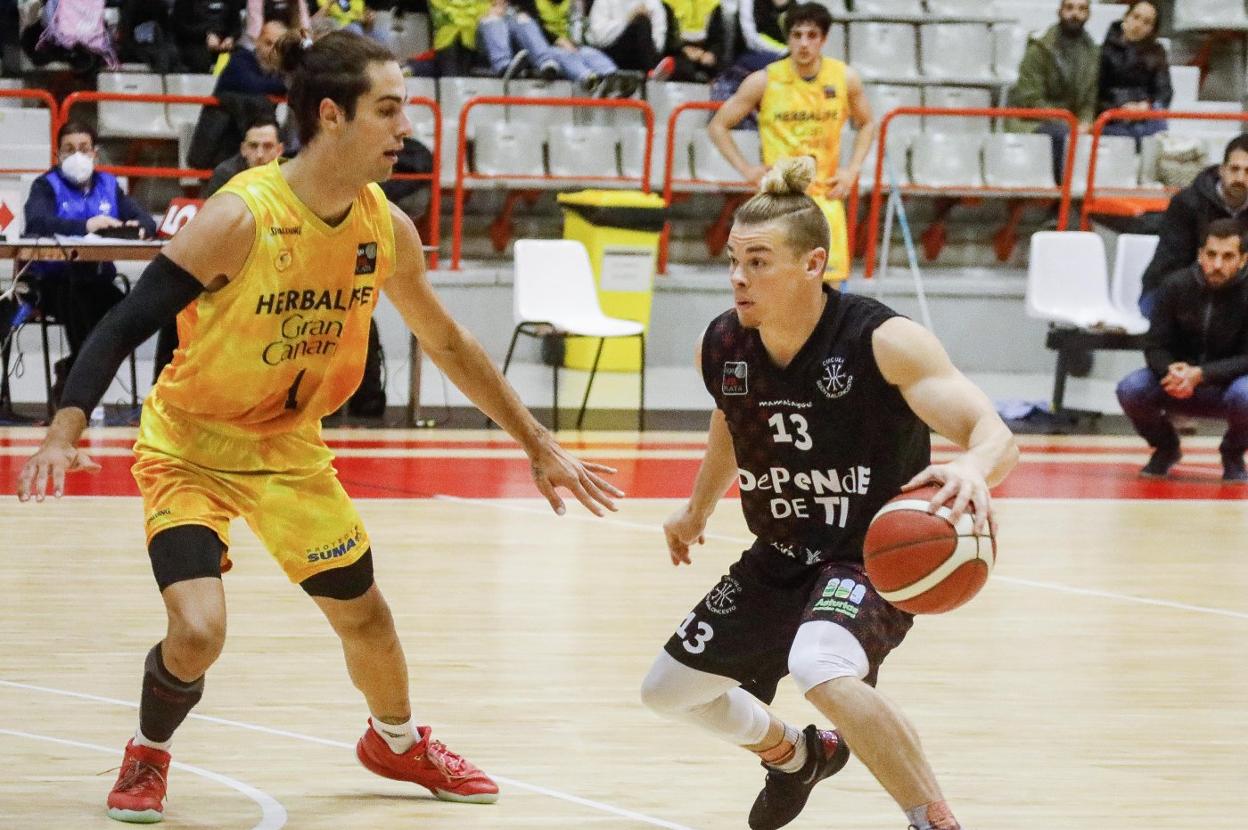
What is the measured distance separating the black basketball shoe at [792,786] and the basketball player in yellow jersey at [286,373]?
73 centimetres

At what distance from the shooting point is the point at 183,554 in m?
3.92

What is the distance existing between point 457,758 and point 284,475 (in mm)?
799

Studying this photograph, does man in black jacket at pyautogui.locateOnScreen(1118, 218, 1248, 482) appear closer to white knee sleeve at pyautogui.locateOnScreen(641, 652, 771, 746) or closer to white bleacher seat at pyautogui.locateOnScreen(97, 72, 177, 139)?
white knee sleeve at pyautogui.locateOnScreen(641, 652, 771, 746)

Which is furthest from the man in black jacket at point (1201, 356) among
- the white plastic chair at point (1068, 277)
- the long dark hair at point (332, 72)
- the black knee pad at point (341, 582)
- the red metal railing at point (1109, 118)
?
the long dark hair at point (332, 72)

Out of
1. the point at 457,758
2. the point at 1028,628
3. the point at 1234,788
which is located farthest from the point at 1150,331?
the point at 457,758

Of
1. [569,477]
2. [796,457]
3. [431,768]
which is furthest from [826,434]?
[431,768]

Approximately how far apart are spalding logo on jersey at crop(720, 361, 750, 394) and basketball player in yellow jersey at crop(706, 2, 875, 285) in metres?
6.50

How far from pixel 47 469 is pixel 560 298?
7.06 metres

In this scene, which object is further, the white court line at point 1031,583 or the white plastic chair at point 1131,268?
the white plastic chair at point 1131,268

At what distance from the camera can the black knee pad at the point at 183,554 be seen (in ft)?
12.8

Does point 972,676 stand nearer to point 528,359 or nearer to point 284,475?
point 284,475

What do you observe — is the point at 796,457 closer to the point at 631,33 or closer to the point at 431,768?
the point at 431,768

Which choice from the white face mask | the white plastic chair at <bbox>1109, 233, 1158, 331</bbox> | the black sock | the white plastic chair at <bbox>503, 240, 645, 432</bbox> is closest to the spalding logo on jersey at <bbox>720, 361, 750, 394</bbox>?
the black sock

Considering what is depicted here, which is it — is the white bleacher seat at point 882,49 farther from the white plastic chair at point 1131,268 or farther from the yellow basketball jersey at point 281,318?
the yellow basketball jersey at point 281,318
